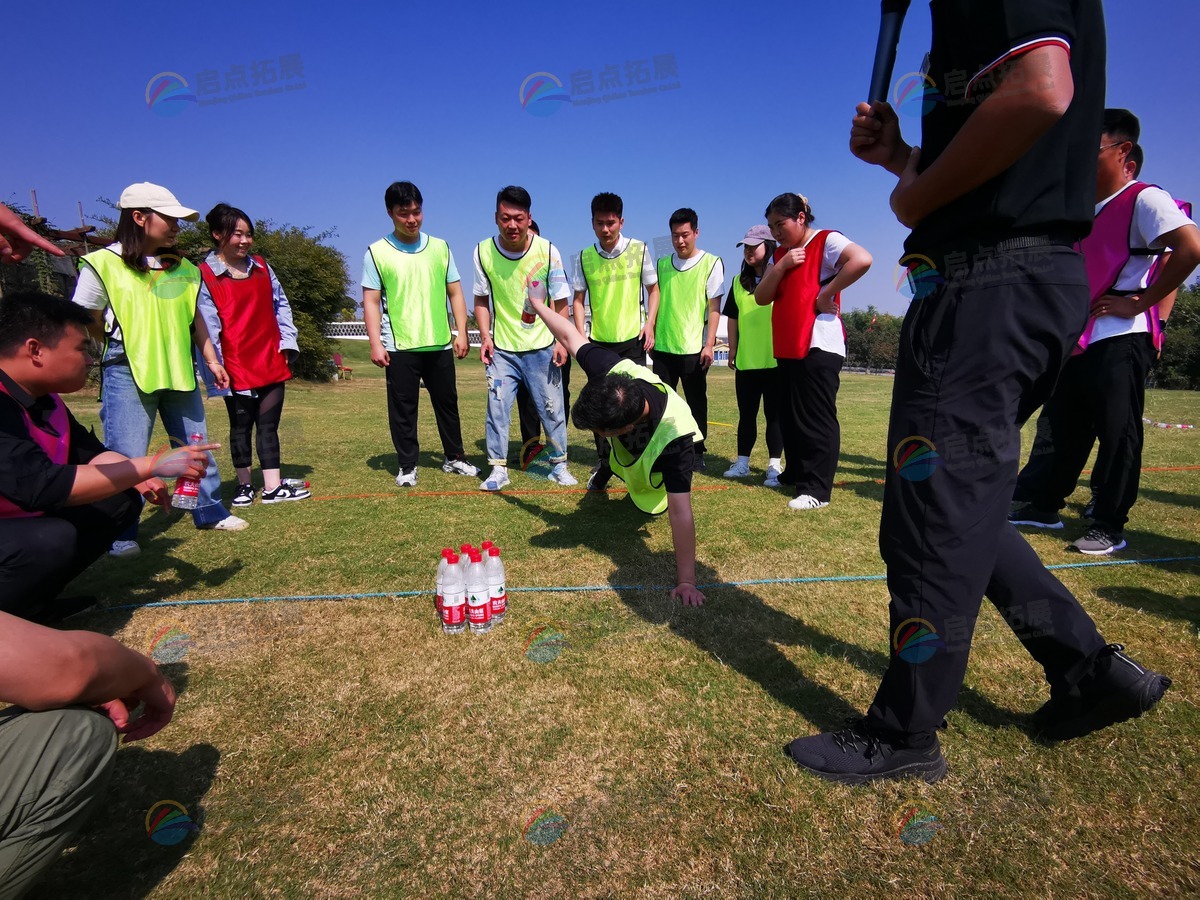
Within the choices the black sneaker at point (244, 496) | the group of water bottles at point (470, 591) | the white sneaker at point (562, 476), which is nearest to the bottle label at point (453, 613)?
the group of water bottles at point (470, 591)

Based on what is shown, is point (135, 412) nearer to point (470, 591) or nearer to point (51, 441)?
point (51, 441)

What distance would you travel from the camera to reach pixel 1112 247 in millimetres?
3670

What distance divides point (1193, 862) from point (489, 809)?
6.69 feet

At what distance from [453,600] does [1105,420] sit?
4.13 m

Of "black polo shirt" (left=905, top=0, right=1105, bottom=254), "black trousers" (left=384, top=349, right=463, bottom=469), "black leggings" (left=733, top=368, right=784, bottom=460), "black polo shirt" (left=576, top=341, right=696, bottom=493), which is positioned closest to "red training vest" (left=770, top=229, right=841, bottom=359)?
"black leggings" (left=733, top=368, right=784, bottom=460)

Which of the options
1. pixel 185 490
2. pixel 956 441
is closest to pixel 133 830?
pixel 185 490

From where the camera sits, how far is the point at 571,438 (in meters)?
9.21

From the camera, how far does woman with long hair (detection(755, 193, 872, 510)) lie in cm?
468

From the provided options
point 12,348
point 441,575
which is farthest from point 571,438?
point 12,348

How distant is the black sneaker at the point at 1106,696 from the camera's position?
2002mm

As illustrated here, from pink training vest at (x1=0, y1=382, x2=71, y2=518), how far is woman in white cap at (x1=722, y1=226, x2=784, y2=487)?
16.6 ft
